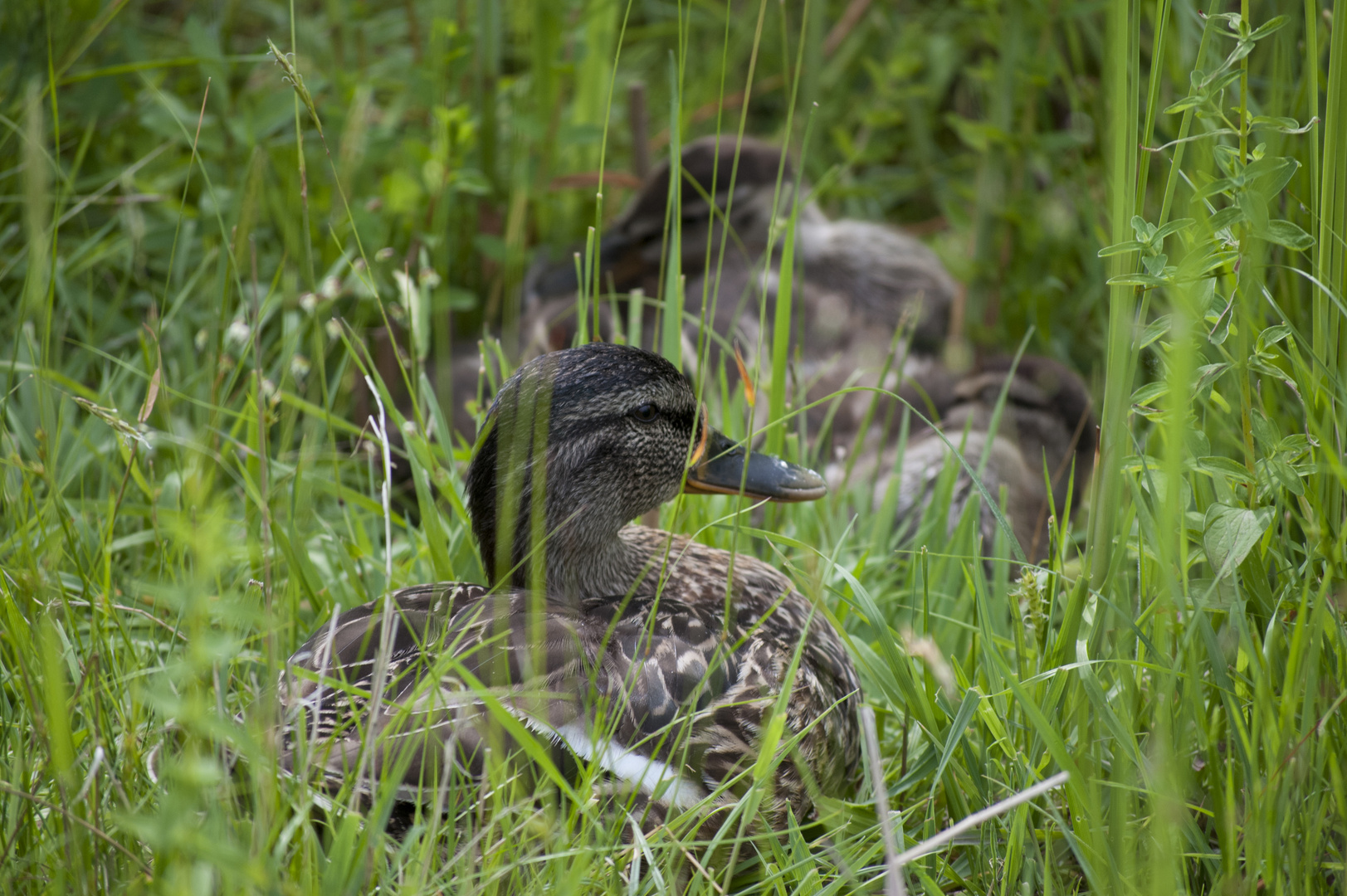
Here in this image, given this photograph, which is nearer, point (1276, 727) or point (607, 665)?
point (1276, 727)

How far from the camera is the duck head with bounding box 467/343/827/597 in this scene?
1578mm

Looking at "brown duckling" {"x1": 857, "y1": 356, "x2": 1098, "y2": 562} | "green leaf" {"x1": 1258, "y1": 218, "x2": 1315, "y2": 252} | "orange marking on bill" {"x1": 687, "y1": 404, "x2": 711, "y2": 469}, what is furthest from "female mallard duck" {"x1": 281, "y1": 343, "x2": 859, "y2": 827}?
"brown duckling" {"x1": 857, "y1": 356, "x2": 1098, "y2": 562}

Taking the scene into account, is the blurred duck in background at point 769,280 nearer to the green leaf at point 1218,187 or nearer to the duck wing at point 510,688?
the duck wing at point 510,688

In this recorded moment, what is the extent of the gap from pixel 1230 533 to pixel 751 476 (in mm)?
695

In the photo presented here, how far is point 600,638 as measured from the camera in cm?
150

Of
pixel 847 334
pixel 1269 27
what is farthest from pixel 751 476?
pixel 847 334

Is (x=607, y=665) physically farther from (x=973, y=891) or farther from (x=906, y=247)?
(x=906, y=247)

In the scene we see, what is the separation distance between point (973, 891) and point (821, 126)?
2.94 m

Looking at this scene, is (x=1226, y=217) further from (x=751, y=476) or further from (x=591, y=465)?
(x=591, y=465)

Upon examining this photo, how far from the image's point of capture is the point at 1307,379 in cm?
131

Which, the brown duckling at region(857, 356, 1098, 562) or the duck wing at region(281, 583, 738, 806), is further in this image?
the brown duckling at region(857, 356, 1098, 562)

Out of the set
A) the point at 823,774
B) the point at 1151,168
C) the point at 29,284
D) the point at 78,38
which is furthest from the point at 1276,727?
the point at 78,38

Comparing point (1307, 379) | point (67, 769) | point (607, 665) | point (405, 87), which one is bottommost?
point (607, 665)

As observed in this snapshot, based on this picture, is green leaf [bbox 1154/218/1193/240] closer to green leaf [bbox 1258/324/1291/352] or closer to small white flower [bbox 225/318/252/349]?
green leaf [bbox 1258/324/1291/352]
